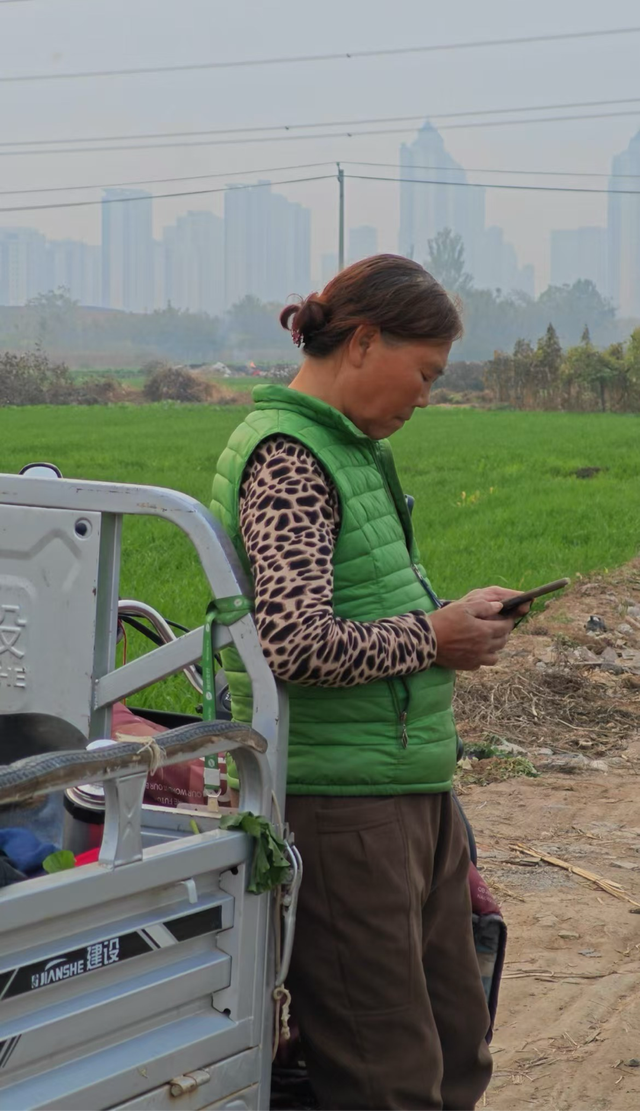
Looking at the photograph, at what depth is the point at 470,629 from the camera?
2307 millimetres

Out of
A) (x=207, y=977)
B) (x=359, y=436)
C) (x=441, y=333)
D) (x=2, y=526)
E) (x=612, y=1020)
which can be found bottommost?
(x=612, y=1020)

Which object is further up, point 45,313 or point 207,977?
point 45,313

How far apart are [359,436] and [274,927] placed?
32.1 inches

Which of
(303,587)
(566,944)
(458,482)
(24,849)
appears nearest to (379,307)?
(303,587)

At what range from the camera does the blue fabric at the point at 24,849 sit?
216cm

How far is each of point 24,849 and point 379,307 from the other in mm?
1050

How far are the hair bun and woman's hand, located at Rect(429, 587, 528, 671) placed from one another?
Answer: 1.72 ft

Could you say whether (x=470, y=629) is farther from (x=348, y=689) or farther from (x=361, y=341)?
(x=361, y=341)

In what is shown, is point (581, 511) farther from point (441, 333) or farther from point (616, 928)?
point (441, 333)

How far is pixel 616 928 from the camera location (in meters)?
4.42

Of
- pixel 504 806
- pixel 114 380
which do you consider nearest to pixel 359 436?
pixel 504 806

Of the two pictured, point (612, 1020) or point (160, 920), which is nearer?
point (160, 920)

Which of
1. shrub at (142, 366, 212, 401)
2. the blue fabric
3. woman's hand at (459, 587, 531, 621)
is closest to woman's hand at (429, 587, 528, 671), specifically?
woman's hand at (459, 587, 531, 621)

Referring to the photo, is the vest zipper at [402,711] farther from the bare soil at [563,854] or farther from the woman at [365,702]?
the bare soil at [563,854]
